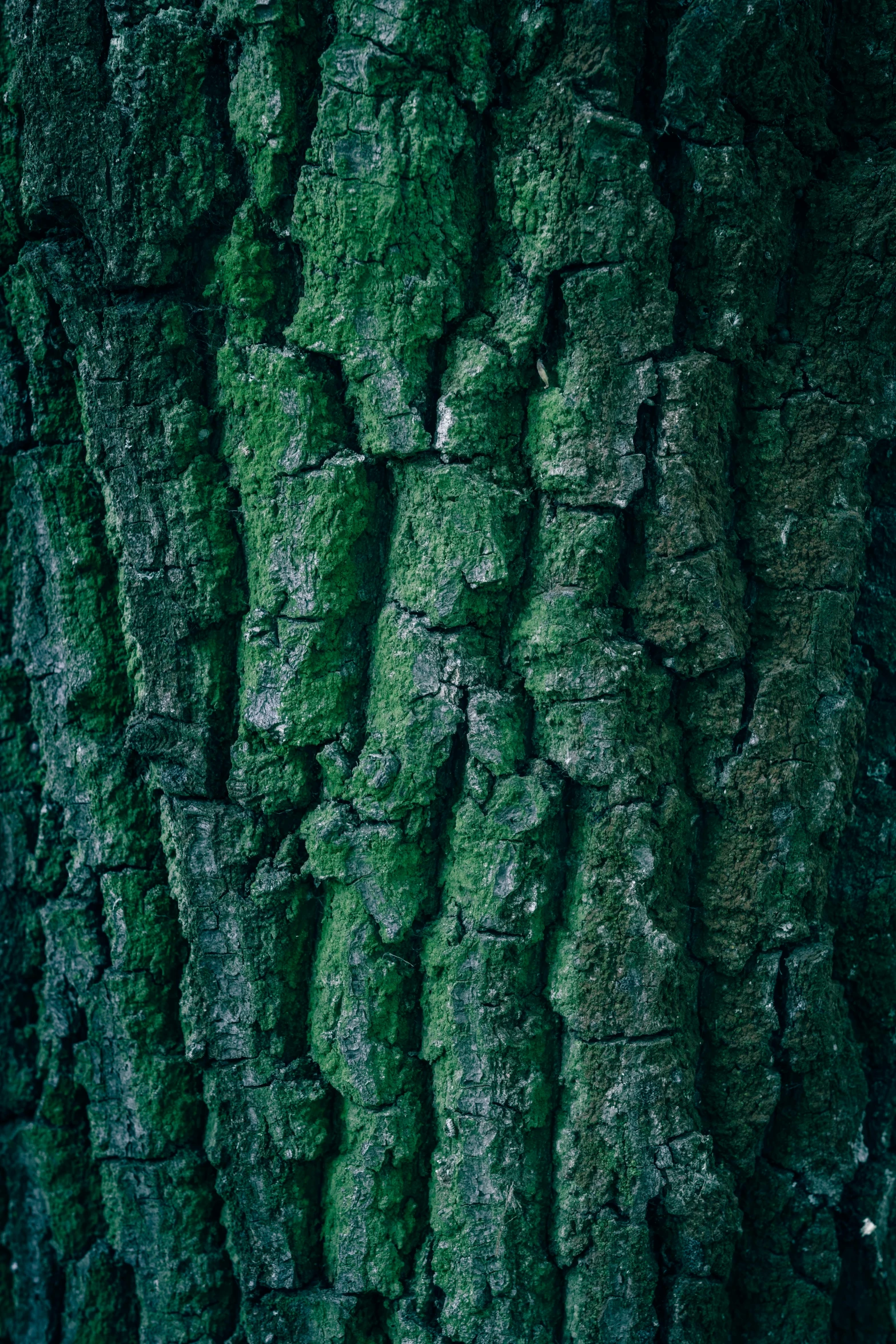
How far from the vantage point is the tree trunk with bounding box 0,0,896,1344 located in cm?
136

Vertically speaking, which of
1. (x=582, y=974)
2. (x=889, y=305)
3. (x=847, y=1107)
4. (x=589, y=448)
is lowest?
(x=847, y=1107)

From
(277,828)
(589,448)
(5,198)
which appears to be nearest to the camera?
(589,448)

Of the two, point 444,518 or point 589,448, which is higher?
point 589,448

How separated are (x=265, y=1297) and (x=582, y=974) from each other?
2.34ft

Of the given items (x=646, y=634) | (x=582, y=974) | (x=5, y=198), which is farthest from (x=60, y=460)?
(x=582, y=974)

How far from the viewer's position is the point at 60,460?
1600 mm

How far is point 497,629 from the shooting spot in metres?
1.40

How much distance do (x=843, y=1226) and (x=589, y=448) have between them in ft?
4.14

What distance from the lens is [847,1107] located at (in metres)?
1.51

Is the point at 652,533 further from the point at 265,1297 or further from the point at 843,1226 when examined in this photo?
the point at 265,1297

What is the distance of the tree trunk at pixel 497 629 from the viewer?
1361mm

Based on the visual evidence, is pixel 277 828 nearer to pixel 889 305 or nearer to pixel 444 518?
pixel 444 518

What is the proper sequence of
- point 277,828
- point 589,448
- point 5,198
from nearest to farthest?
point 589,448
point 277,828
point 5,198

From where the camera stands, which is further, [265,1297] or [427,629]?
[265,1297]
